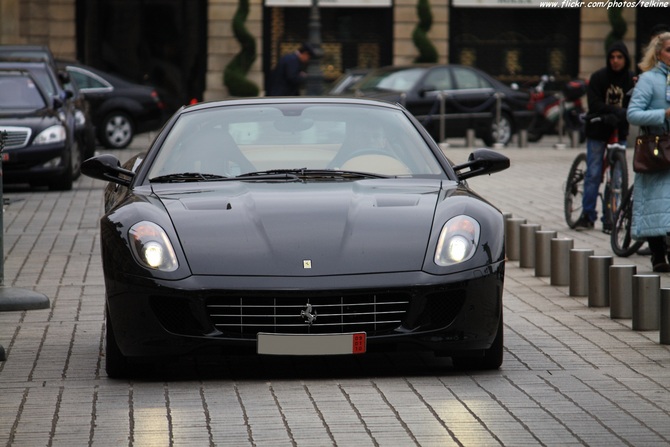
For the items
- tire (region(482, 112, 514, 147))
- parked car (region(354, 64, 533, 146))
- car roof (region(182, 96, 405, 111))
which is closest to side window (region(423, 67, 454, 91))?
parked car (region(354, 64, 533, 146))

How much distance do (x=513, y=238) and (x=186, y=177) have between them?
5.03m

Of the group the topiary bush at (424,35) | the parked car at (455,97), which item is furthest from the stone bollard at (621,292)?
the topiary bush at (424,35)

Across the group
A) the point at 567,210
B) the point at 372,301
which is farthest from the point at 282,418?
the point at 567,210

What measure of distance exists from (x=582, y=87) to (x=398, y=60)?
7.33 metres

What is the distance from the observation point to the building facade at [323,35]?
38406 mm

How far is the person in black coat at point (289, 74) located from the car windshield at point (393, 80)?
17.6 feet

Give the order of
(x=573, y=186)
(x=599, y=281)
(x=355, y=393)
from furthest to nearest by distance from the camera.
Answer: (x=573, y=186) < (x=599, y=281) < (x=355, y=393)

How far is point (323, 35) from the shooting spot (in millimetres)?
38812

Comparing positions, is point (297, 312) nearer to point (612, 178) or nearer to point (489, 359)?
point (489, 359)

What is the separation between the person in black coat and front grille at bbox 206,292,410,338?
16312 mm

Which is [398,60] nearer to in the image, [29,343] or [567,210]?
[567,210]

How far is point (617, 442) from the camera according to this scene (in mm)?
5555

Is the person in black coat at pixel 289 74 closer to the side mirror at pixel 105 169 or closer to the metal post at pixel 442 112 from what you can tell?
the metal post at pixel 442 112

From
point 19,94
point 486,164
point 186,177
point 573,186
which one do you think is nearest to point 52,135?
point 19,94
